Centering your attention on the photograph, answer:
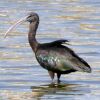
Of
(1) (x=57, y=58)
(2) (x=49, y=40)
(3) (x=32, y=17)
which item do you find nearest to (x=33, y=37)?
(3) (x=32, y=17)

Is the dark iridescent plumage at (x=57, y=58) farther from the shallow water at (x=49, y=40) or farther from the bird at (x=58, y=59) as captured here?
the shallow water at (x=49, y=40)

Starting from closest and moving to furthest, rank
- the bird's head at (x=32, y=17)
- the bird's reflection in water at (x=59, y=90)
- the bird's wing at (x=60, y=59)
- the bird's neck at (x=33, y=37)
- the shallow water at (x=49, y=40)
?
the bird's reflection in water at (x=59, y=90) → the shallow water at (x=49, y=40) → the bird's wing at (x=60, y=59) → the bird's neck at (x=33, y=37) → the bird's head at (x=32, y=17)

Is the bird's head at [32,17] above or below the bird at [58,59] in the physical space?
above

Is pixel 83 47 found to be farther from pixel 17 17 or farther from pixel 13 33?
pixel 17 17

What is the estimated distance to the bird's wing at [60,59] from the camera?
663 inches

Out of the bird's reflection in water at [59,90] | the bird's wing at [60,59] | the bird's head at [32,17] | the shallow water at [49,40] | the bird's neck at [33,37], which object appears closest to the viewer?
the bird's reflection in water at [59,90]

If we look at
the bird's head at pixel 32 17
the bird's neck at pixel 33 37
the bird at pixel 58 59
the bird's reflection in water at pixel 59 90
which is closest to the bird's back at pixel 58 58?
the bird at pixel 58 59

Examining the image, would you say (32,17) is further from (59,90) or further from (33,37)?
(59,90)

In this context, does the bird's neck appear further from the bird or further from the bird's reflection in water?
the bird's reflection in water

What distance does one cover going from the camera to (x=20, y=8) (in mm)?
28188

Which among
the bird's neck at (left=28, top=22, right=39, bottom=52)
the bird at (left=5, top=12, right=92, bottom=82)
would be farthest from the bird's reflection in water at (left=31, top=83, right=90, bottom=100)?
the bird's neck at (left=28, top=22, right=39, bottom=52)

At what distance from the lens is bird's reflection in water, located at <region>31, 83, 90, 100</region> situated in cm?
1603

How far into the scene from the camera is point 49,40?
22531 millimetres

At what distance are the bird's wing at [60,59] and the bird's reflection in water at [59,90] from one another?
1.24 feet
